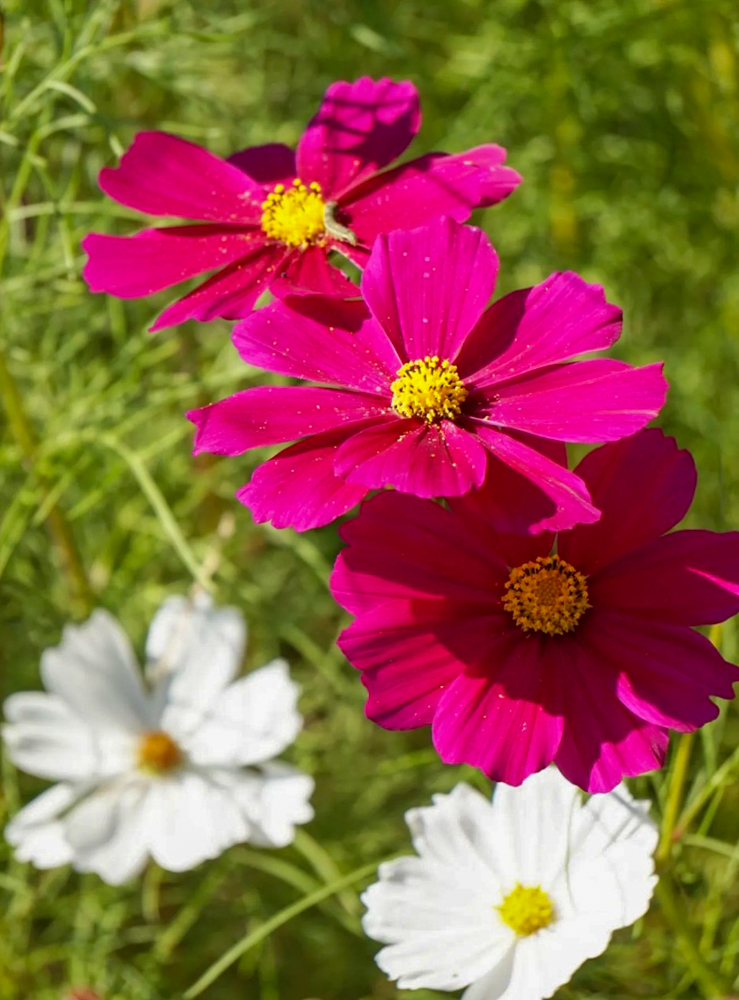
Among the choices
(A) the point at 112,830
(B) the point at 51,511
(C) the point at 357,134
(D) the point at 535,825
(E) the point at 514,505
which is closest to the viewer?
(E) the point at 514,505

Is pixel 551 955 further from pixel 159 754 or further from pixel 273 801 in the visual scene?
pixel 159 754

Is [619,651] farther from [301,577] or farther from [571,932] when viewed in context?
[301,577]

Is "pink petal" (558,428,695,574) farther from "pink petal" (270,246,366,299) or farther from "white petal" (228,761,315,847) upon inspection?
"white petal" (228,761,315,847)

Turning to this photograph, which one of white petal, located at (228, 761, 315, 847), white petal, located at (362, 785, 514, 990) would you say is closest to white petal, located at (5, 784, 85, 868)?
white petal, located at (228, 761, 315, 847)

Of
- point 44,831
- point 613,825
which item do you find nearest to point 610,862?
point 613,825

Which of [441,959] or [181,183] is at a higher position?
[181,183]

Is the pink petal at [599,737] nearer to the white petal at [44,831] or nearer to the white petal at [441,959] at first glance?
the white petal at [441,959]

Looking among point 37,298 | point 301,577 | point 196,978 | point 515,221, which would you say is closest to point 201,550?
point 301,577
